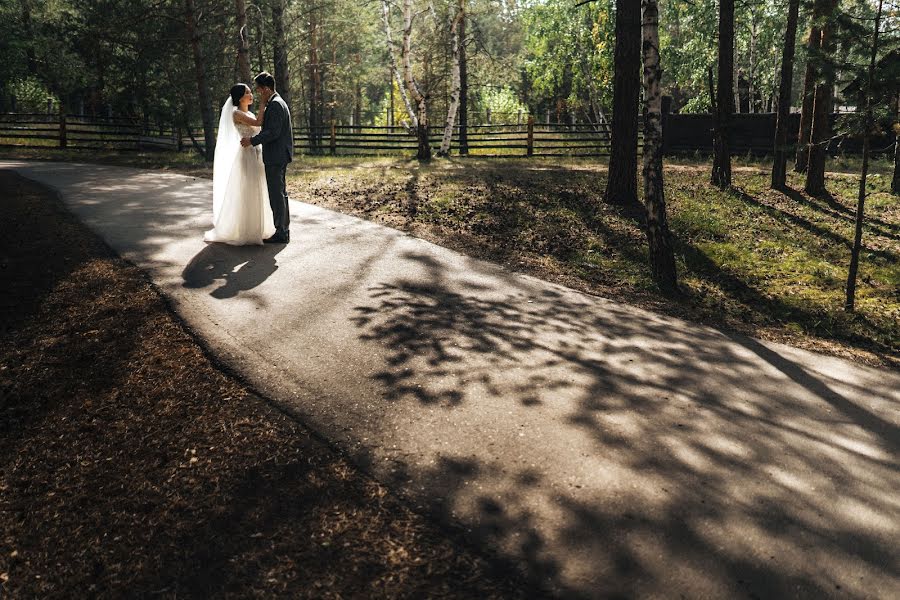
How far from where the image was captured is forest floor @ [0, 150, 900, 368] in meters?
8.90

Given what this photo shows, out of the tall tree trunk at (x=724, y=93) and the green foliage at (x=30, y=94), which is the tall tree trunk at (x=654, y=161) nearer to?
the tall tree trunk at (x=724, y=93)

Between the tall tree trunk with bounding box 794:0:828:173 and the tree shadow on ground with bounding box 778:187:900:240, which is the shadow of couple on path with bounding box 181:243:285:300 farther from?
the tree shadow on ground with bounding box 778:187:900:240

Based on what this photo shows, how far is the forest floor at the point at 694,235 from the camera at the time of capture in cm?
890

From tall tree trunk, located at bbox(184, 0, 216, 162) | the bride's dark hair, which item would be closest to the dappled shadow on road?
the bride's dark hair

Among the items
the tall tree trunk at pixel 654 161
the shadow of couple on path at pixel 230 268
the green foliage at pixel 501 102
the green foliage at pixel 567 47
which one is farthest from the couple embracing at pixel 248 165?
the green foliage at pixel 501 102

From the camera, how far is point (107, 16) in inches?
966

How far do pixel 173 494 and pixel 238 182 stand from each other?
609 centimetres

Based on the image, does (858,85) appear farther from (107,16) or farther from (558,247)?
(107,16)

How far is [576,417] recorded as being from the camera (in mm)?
5168

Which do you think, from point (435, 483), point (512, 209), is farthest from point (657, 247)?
point (435, 483)

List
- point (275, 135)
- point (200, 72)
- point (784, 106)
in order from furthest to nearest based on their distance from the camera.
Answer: point (200, 72) → point (784, 106) → point (275, 135)

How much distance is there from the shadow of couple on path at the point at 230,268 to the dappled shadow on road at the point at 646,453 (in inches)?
62.3

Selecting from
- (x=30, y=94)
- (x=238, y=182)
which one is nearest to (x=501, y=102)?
(x=30, y=94)

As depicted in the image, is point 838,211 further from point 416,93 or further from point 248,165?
point 416,93
